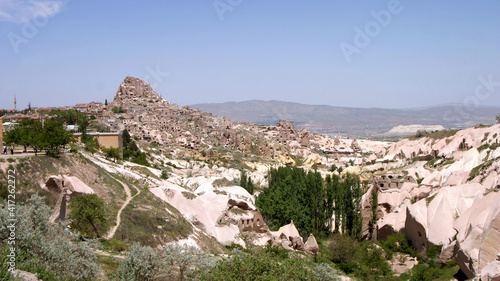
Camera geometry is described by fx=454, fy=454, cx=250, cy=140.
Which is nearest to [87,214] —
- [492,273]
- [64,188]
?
[64,188]

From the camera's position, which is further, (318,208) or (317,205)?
(317,205)

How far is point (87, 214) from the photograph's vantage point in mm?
21188

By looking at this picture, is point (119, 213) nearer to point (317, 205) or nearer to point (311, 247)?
point (311, 247)

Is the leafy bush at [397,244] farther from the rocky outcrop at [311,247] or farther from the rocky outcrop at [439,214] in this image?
the rocky outcrop at [311,247]

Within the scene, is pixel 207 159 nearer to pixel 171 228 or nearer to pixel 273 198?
pixel 273 198

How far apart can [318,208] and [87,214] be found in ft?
76.9

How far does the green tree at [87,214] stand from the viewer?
21078 mm

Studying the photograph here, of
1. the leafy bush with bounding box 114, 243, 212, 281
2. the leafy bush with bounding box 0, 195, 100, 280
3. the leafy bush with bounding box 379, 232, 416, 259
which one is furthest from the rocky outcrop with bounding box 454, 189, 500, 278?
the leafy bush with bounding box 0, 195, 100, 280

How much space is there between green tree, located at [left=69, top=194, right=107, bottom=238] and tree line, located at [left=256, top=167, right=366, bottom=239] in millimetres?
18755

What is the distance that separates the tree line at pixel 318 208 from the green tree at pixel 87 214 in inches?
738

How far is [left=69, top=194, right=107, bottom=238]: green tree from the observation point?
830 inches

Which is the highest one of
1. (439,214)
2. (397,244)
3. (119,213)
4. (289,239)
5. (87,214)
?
(87,214)

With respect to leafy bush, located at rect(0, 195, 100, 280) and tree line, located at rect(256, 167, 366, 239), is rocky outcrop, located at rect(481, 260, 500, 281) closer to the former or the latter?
leafy bush, located at rect(0, 195, 100, 280)

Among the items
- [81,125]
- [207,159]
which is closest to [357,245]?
[81,125]
